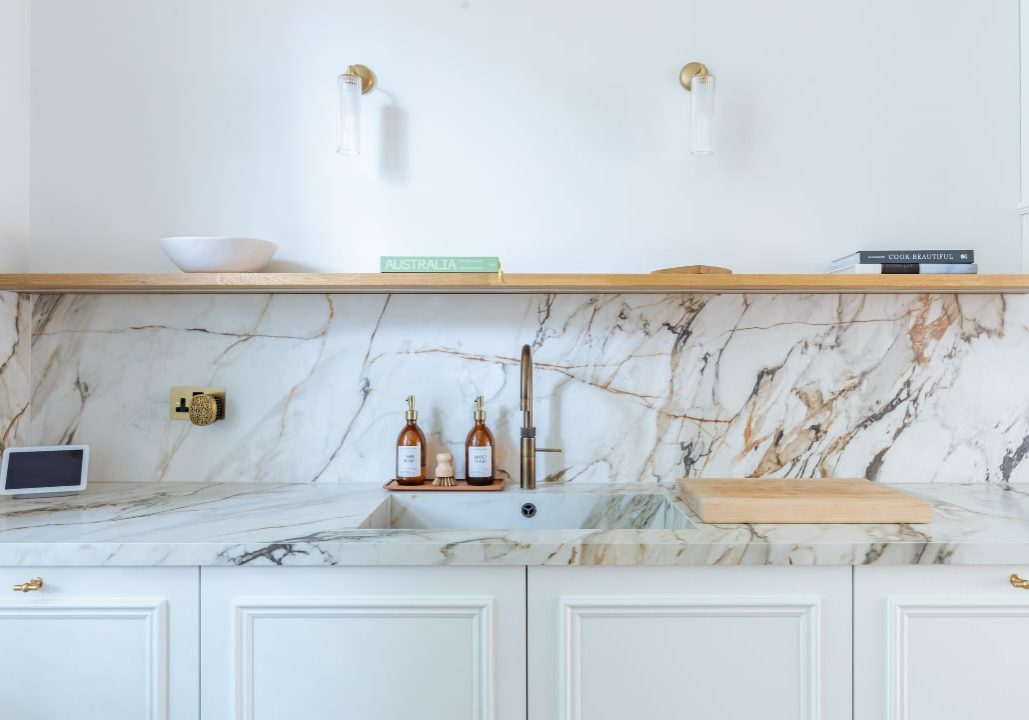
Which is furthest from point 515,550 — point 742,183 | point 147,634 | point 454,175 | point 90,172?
point 90,172

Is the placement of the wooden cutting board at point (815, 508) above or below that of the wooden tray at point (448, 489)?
above

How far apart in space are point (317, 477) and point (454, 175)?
0.89m

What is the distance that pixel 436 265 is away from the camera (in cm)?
150

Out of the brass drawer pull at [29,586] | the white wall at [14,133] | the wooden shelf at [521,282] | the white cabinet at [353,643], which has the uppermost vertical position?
the white wall at [14,133]

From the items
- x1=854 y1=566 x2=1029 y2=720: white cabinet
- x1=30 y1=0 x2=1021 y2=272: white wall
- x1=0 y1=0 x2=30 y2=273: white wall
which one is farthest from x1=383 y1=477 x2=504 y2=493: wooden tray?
x1=0 y1=0 x2=30 y2=273: white wall

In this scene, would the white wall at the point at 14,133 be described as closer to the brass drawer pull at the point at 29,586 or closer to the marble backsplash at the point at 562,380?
the marble backsplash at the point at 562,380

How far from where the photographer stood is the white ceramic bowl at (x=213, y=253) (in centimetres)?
157

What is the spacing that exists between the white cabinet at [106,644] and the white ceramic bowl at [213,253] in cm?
73

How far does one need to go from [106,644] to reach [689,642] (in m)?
1.05

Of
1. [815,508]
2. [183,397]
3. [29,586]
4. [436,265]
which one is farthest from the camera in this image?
[183,397]

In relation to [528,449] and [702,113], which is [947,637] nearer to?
[528,449]

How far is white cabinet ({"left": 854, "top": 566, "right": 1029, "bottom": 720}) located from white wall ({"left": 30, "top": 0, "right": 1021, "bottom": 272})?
898mm

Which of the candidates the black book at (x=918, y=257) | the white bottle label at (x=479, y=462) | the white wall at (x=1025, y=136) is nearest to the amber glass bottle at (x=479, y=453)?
the white bottle label at (x=479, y=462)

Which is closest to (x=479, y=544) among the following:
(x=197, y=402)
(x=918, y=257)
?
(x=197, y=402)
